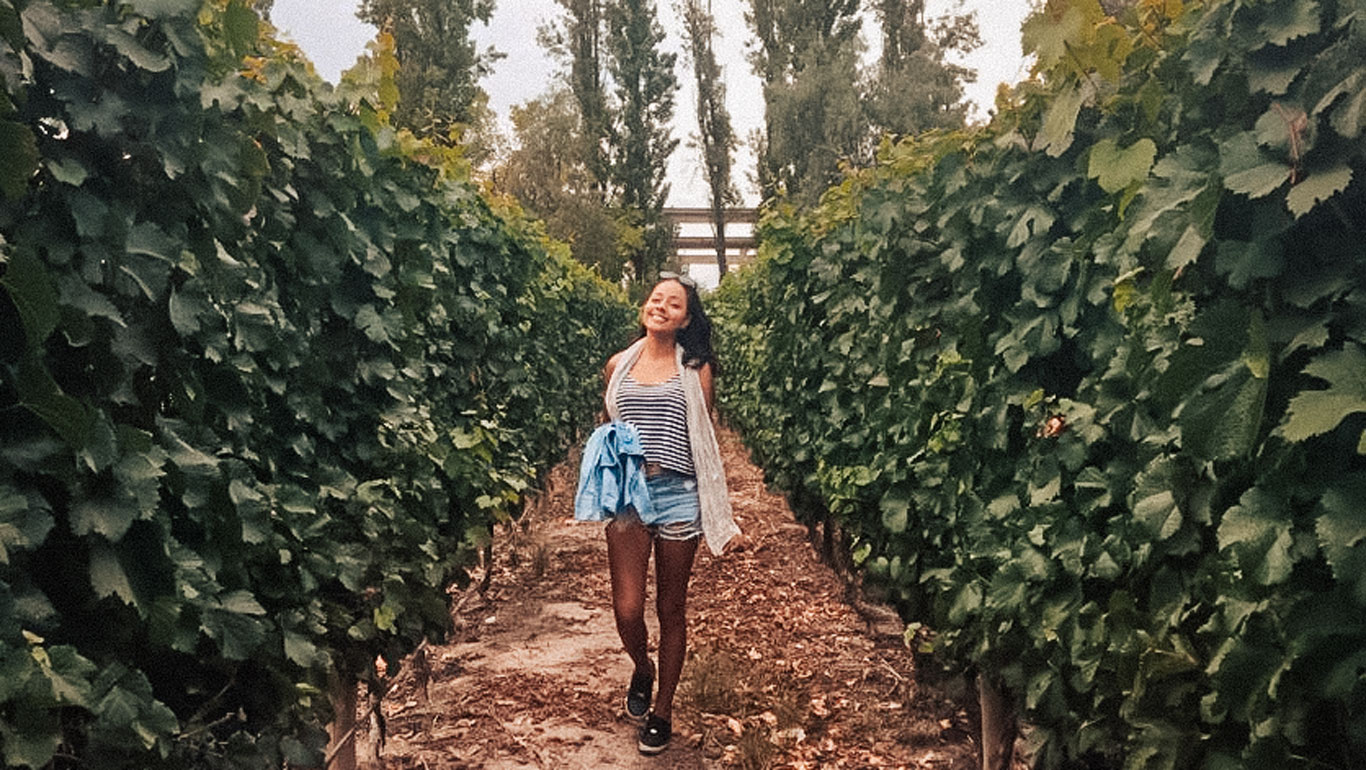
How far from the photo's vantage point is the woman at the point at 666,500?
13.7ft

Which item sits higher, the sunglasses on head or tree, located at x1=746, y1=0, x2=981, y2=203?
tree, located at x1=746, y1=0, x2=981, y2=203

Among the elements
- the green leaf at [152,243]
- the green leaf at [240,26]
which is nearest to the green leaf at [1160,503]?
the green leaf at [152,243]

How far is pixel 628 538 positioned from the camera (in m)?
4.15

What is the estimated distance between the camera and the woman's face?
436 centimetres

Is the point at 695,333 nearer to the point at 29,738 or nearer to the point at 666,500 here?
the point at 666,500

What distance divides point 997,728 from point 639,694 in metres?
1.57

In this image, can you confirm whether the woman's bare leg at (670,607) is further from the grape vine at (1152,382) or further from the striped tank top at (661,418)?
the grape vine at (1152,382)

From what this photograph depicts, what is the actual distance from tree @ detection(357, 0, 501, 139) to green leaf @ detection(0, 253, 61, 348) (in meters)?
26.3

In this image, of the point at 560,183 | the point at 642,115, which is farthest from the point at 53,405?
the point at 642,115

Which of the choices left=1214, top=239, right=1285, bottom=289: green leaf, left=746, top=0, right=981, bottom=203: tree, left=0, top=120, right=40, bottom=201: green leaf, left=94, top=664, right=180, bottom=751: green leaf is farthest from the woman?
left=746, top=0, right=981, bottom=203: tree

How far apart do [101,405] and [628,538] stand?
2607 millimetres

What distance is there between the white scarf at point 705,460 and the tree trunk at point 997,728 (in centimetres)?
114

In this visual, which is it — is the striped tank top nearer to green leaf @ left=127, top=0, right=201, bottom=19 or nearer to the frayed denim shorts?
the frayed denim shorts

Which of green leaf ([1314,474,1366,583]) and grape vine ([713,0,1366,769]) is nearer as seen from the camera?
green leaf ([1314,474,1366,583])
